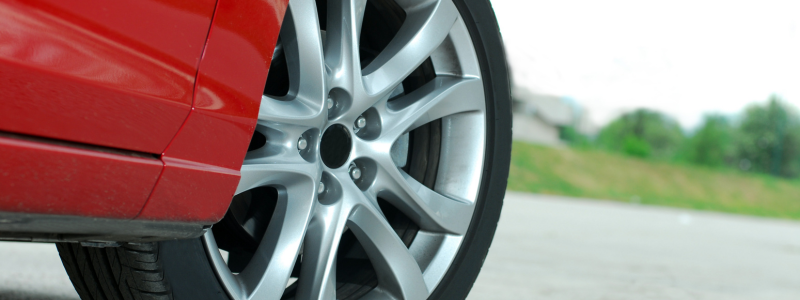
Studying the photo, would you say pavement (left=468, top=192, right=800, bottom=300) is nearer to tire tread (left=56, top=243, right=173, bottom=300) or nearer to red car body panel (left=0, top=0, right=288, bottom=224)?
tire tread (left=56, top=243, right=173, bottom=300)

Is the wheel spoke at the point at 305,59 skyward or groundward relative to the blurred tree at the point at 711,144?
groundward

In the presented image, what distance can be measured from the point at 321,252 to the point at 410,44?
0.53 meters

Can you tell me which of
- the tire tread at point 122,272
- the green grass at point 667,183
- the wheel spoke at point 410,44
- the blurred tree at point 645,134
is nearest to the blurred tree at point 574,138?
the green grass at point 667,183

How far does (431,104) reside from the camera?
5.45 feet

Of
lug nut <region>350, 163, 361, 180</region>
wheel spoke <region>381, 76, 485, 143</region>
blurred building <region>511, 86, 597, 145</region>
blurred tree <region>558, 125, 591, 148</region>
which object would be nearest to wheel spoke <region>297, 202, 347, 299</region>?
lug nut <region>350, 163, 361, 180</region>

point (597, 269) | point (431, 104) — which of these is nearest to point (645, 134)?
point (597, 269)

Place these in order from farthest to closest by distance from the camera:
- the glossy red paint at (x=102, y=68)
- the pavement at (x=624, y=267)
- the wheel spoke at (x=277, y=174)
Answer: the pavement at (x=624, y=267) → the wheel spoke at (x=277, y=174) → the glossy red paint at (x=102, y=68)

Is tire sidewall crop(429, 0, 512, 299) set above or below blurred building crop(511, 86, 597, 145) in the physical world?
below

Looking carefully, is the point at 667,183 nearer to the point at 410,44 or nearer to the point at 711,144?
the point at 711,144

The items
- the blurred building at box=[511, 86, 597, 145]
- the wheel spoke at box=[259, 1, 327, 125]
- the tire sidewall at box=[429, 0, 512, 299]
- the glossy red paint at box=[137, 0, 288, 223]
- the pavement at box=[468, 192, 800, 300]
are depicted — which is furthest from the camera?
→ the blurred building at box=[511, 86, 597, 145]

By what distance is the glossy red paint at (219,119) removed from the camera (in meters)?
0.99

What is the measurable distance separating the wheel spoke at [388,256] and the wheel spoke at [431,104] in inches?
7.6

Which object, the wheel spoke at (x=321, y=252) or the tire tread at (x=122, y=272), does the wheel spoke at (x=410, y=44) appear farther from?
the tire tread at (x=122, y=272)

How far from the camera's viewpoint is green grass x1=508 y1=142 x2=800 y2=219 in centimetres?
1554
